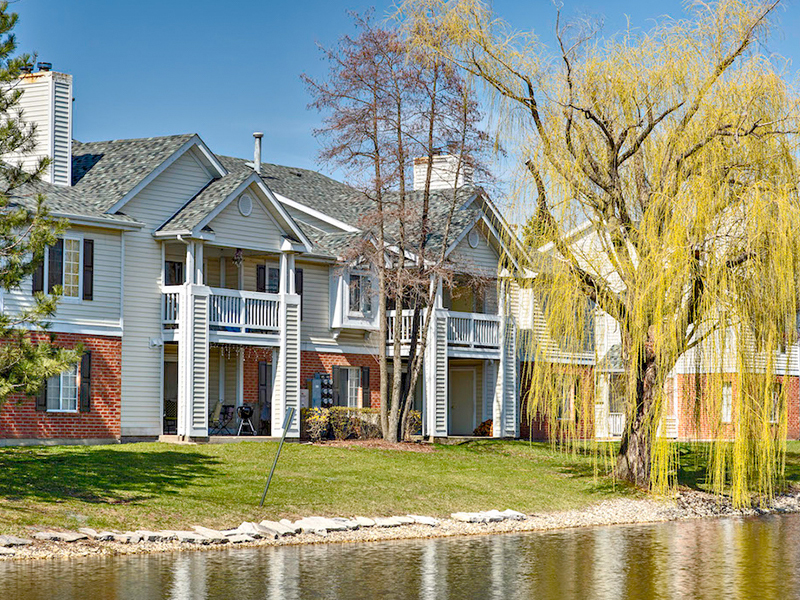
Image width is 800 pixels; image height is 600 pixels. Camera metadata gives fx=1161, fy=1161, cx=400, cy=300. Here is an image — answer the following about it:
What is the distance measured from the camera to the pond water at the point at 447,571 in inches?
567

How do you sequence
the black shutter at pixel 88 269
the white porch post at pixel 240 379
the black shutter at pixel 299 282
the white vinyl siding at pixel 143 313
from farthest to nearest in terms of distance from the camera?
the black shutter at pixel 299 282 → the white porch post at pixel 240 379 → the white vinyl siding at pixel 143 313 → the black shutter at pixel 88 269

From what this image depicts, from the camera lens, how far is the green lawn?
20.2 m

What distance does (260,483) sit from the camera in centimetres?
2464

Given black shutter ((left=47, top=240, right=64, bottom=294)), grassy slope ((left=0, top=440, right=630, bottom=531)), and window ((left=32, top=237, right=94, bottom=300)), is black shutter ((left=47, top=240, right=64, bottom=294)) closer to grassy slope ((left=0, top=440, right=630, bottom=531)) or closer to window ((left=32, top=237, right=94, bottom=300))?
window ((left=32, top=237, right=94, bottom=300))

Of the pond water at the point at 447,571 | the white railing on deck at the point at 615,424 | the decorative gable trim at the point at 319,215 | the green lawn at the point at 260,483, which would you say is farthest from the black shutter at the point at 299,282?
the pond water at the point at 447,571

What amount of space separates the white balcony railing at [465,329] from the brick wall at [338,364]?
1134 millimetres

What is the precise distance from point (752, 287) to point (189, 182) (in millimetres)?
17050

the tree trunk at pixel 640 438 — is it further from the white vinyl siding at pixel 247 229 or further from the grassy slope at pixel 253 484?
the white vinyl siding at pixel 247 229

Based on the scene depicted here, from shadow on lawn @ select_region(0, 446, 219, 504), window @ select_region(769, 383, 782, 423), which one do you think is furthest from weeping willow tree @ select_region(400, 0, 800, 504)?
shadow on lawn @ select_region(0, 446, 219, 504)

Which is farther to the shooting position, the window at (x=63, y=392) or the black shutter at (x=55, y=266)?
the black shutter at (x=55, y=266)

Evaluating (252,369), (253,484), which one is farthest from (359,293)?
(253,484)

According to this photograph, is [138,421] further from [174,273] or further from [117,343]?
[174,273]

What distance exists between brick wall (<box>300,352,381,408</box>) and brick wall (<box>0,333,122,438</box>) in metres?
6.85

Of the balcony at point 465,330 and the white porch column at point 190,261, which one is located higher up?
the white porch column at point 190,261
